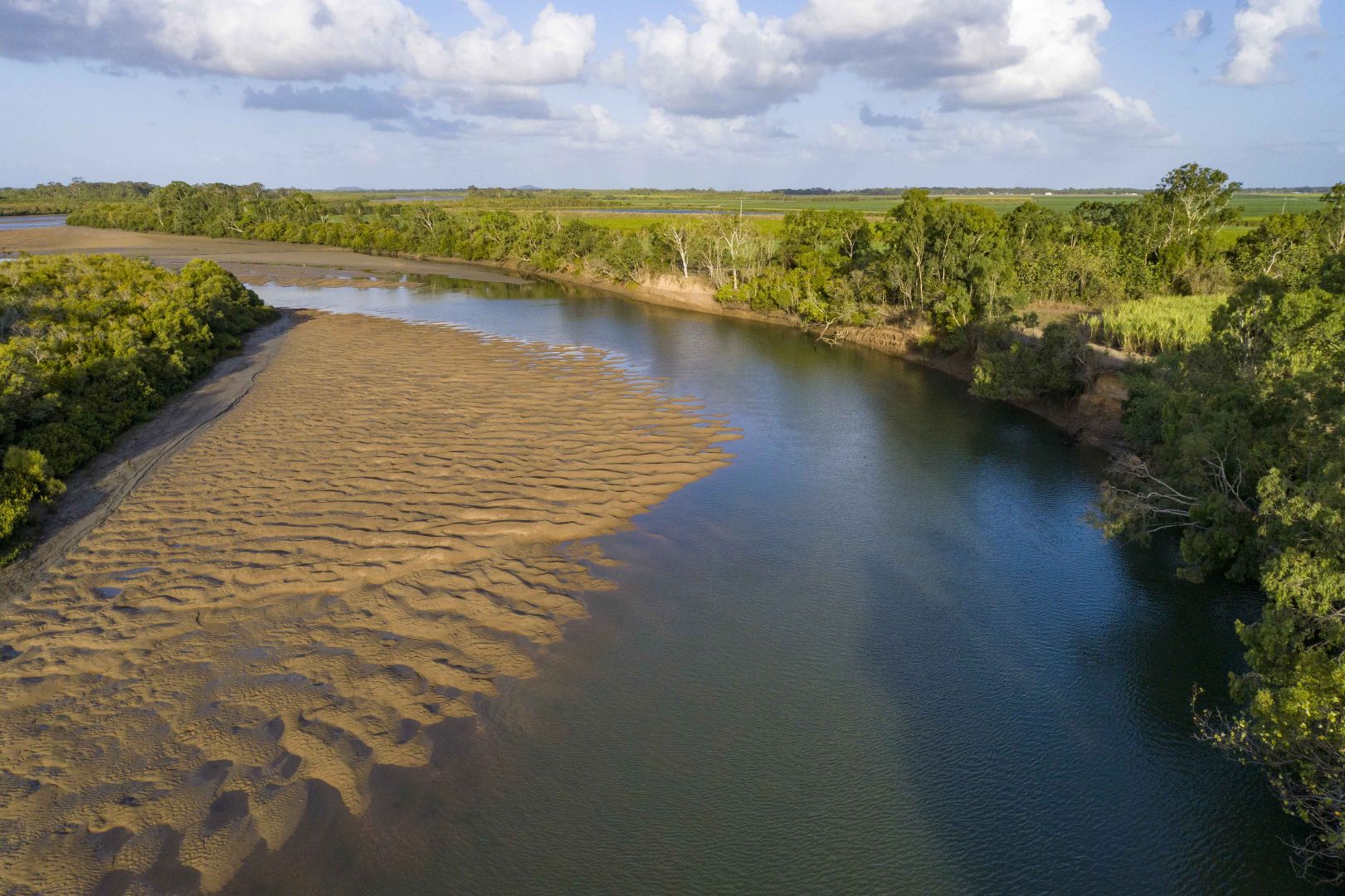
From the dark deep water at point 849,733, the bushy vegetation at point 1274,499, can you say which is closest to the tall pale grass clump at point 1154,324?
the bushy vegetation at point 1274,499

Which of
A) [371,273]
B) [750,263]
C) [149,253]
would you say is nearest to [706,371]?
[750,263]

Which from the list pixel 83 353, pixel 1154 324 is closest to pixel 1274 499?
pixel 1154 324

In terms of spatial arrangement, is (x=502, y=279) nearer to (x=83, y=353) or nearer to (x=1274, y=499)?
(x=83, y=353)

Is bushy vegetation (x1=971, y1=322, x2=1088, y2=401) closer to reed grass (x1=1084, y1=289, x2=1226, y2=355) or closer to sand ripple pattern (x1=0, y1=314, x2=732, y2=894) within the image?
reed grass (x1=1084, y1=289, x2=1226, y2=355)

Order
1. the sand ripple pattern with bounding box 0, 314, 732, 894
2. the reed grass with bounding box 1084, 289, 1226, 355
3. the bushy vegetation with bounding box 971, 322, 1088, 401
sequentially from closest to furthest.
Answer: the sand ripple pattern with bounding box 0, 314, 732, 894 → the reed grass with bounding box 1084, 289, 1226, 355 → the bushy vegetation with bounding box 971, 322, 1088, 401

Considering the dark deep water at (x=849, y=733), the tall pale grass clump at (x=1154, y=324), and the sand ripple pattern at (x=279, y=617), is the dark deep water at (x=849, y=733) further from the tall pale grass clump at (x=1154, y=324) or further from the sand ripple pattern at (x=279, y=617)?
the tall pale grass clump at (x=1154, y=324)

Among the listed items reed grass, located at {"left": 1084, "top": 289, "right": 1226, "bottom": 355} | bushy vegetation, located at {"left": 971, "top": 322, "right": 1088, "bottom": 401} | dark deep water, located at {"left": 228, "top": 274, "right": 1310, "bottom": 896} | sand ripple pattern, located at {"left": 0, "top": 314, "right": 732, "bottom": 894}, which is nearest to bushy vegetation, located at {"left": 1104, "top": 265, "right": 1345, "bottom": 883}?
dark deep water, located at {"left": 228, "top": 274, "right": 1310, "bottom": 896}
